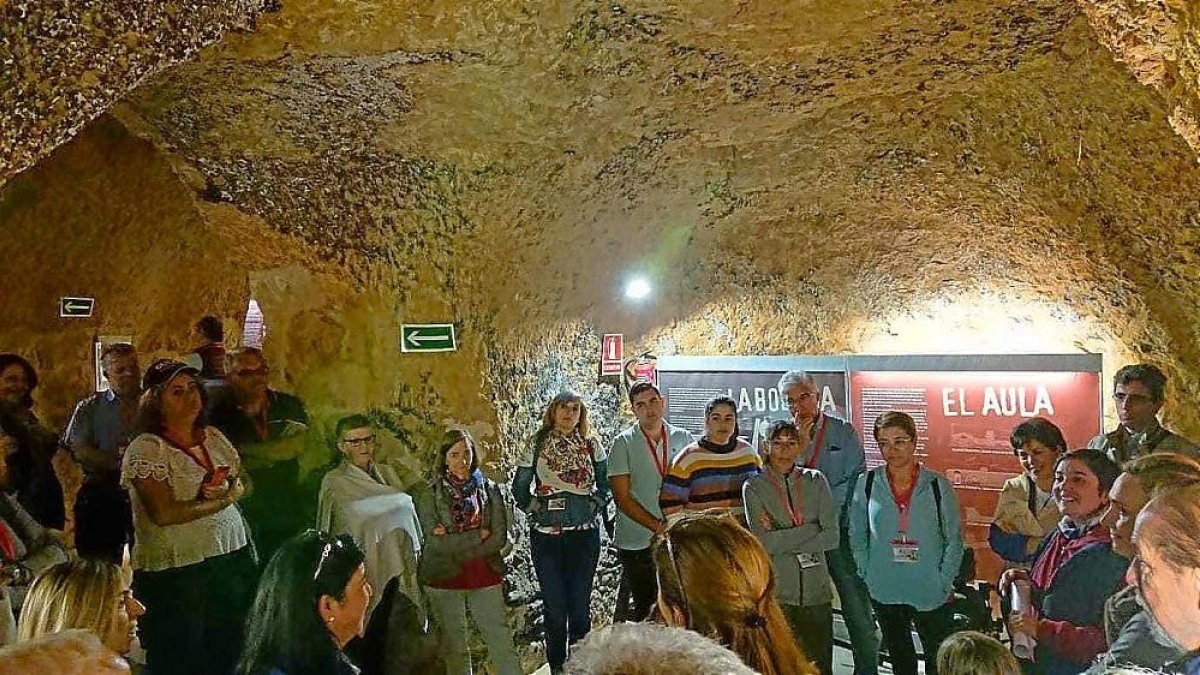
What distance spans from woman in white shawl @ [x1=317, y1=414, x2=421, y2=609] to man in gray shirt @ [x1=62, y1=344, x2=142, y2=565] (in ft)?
2.22

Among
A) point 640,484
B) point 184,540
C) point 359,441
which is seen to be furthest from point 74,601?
point 640,484

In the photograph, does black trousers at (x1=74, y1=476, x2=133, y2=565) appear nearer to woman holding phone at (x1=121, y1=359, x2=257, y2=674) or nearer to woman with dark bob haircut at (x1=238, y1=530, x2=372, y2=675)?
woman holding phone at (x1=121, y1=359, x2=257, y2=674)

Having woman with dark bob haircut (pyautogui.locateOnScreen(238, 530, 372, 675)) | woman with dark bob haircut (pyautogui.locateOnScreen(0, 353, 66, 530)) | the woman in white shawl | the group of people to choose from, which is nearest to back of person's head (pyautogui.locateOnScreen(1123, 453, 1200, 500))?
the group of people

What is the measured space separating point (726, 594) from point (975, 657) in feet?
3.75

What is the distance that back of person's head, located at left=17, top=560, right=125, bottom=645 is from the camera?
2117 mm

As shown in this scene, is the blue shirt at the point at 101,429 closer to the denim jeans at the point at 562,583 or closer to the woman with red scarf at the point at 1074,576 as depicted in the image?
the denim jeans at the point at 562,583

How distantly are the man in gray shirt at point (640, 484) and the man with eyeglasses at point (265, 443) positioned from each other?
47.8 inches

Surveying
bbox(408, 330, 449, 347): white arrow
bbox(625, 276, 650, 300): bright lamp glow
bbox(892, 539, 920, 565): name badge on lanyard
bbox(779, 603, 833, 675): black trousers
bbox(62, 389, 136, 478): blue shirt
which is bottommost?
bbox(779, 603, 833, 675): black trousers

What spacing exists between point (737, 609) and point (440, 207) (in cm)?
231

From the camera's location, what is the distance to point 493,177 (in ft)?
11.8

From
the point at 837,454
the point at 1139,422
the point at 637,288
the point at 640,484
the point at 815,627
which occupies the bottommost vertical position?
the point at 815,627

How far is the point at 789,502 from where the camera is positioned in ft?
11.0

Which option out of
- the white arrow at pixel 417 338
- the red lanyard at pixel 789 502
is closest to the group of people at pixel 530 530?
the red lanyard at pixel 789 502

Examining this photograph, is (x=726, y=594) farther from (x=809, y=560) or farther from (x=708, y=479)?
(x=708, y=479)
